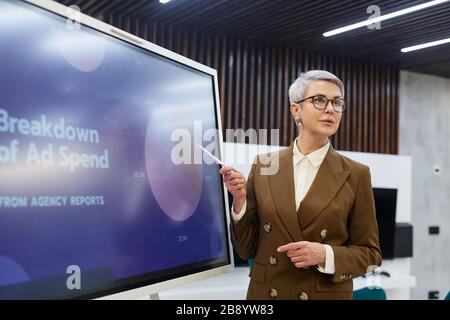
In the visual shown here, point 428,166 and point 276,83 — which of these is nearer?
point 276,83

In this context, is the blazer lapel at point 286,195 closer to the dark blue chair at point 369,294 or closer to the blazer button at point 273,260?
the blazer button at point 273,260

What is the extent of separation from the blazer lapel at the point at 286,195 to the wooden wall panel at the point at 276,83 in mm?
3764

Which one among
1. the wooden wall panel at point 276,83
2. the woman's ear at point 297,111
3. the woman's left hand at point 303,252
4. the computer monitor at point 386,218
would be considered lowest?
the computer monitor at point 386,218

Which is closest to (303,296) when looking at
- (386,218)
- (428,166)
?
(386,218)

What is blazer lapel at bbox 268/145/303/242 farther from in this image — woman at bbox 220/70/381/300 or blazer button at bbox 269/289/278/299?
blazer button at bbox 269/289/278/299

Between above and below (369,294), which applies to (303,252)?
above

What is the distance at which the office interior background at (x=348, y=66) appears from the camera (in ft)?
15.7

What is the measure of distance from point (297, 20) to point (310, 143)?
3.64 meters

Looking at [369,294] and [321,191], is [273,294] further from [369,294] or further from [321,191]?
[369,294]

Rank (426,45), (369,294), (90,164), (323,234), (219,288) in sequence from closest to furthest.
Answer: (90,164)
(323,234)
(369,294)
(219,288)
(426,45)

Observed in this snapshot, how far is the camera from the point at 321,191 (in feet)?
5.34

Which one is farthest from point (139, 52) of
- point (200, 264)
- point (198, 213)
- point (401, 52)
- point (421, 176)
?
point (421, 176)

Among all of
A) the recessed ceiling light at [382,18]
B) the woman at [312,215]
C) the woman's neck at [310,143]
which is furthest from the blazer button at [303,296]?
the recessed ceiling light at [382,18]
